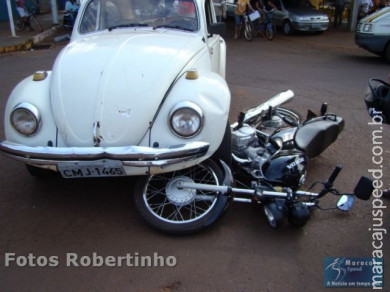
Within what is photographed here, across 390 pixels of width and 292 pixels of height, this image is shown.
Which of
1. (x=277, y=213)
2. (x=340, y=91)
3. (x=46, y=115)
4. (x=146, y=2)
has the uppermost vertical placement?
(x=146, y=2)

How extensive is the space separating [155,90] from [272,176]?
1226 millimetres

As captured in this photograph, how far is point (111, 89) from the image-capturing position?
10.9ft

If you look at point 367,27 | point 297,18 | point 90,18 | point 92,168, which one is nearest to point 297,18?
point 297,18

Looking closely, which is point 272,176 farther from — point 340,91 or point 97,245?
point 340,91

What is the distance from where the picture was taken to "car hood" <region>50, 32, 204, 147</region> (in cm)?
319

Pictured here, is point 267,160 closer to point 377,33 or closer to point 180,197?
point 180,197

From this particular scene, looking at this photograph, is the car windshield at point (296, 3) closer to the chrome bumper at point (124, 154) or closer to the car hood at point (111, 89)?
the car hood at point (111, 89)

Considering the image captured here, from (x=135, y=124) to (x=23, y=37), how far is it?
38.7ft

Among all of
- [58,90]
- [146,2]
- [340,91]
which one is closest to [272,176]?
[58,90]

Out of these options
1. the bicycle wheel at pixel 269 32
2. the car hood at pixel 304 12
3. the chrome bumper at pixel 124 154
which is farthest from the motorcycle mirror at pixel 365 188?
the car hood at pixel 304 12

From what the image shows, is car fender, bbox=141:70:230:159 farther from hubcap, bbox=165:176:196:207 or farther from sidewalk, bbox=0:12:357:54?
sidewalk, bbox=0:12:357:54

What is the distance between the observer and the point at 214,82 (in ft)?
11.3

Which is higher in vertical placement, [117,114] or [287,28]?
[117,114]

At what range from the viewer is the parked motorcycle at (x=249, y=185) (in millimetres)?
3250
